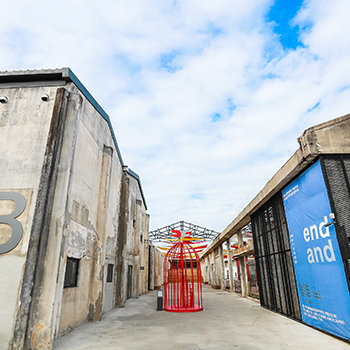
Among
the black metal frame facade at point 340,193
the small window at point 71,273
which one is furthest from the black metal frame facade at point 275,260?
the small window at point 71,273

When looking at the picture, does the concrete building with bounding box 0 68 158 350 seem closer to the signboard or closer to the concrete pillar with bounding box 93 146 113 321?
the concrete pillar with bounding box 93 146 113 321

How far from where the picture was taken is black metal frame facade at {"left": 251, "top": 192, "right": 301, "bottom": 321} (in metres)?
8.14

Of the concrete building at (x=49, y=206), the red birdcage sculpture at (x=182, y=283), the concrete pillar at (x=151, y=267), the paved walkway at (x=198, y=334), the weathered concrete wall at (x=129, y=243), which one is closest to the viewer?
the paved walkway at (x=198, y=334)

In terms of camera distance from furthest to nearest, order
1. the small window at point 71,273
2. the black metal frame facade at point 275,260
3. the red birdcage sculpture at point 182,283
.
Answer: the red birdcage sculpture at point 182,283 < the black metal frame facade at point 275,260 < the small window at point 71,273

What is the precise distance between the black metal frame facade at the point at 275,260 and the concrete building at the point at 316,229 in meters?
0.03

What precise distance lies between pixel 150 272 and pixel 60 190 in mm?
19002

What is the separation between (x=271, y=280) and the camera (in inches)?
382

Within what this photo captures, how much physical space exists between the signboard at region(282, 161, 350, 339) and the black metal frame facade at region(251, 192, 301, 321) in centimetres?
69

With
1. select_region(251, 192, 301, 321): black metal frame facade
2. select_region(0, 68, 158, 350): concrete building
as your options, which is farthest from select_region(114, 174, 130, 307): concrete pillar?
select_region(251, 192, 301, 321): black metal frame facade

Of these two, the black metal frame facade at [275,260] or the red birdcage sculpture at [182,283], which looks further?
the red birdcage sculpture at [182,283]

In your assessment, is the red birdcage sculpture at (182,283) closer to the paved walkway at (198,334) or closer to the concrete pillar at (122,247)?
the paved walkway at (198,334)

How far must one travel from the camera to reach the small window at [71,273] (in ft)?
23.1

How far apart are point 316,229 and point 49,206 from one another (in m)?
6.89

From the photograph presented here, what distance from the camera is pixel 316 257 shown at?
21.0 ft
